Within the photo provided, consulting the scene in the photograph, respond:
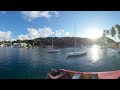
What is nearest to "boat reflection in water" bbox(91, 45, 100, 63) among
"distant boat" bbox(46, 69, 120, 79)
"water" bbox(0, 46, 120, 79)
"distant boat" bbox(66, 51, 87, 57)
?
"water" bbox(0, 46, 120, 79)

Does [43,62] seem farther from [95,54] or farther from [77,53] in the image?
[95,54]

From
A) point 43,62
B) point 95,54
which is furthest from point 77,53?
point 43,62

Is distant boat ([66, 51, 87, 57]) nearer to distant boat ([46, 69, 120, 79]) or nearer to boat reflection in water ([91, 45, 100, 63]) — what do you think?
boat reflection in water ([91, 45, 100, 63])

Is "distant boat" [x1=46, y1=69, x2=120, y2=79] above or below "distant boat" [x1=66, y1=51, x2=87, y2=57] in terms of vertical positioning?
below

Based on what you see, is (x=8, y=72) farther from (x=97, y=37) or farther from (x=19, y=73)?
(x=97, y=37)

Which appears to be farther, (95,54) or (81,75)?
(95,54)

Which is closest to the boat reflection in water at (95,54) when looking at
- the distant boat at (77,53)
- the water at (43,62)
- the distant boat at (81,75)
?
the water at (43,62)

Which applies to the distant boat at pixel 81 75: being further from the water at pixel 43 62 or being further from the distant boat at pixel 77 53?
the distant boat at pixel 77 53

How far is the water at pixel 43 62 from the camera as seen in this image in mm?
4531

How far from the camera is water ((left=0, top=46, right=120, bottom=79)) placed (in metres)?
4.53

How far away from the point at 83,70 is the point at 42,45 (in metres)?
1.00

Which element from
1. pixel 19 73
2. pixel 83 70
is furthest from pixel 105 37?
pixel 19 73

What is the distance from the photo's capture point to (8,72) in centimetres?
449

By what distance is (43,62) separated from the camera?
464cm
